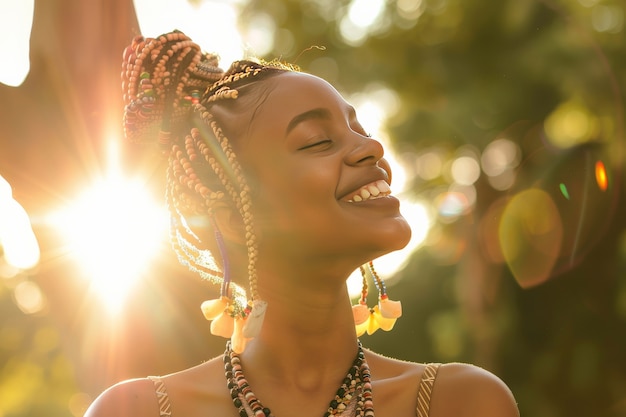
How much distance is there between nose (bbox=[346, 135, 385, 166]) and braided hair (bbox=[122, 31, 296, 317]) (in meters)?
0.54

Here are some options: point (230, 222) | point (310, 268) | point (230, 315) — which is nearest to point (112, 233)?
point (230, 222)

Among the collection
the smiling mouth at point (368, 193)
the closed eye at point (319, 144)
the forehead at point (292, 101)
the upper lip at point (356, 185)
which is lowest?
the smiling mouth at point (368, 193)

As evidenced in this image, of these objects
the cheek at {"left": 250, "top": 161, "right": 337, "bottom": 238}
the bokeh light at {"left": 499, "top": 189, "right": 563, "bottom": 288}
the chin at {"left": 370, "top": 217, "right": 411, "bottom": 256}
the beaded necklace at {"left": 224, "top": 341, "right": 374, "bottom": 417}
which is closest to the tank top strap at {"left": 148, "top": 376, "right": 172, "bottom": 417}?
the beaded necklace at {"left": 224, "top": 341, "right": 374, "bottom": 417}

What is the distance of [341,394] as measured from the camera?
11.9 feet

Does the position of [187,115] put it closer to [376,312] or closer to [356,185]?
[356,185]

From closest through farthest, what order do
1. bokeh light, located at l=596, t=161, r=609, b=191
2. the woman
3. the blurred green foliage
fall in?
the woman, bokeh light, located at l=596, t=161, r=609, b=191, the blurred green foliage

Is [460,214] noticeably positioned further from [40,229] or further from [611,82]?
[40,229]

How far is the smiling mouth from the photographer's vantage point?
3.45 metres

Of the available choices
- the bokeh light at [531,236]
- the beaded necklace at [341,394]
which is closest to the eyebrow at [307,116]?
the beaded necklace at [341,394]

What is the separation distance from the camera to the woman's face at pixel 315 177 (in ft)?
11.1

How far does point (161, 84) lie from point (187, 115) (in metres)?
0.19

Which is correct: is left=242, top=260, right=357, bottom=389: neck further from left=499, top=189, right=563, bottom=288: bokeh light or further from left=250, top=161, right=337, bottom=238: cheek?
left=499, top=189, right=563, bottom=288: bokeh light

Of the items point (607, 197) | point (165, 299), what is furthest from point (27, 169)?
point (607, 197)

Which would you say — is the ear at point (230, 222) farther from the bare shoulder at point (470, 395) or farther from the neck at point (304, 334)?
the bare shoulder at point (470, 395)
